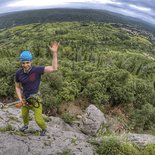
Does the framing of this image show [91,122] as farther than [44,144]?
Yes

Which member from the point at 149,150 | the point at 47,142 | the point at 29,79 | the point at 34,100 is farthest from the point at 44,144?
the point at 149,150

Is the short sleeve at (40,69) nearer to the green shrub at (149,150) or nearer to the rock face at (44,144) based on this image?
the rock face at (44,144)

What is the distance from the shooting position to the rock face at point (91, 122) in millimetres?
22203

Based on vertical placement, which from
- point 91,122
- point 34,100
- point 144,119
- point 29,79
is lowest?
point 144,119

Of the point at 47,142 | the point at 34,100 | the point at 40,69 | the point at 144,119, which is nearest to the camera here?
the point at 40,69

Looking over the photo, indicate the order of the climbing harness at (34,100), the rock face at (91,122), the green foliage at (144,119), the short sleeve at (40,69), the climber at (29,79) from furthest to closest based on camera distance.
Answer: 1. the green foliage at (144,119)
2. the rock face at (91,122)
3. the climbing harness at (34,100)
4. the short sleeve at (40,69)
5. the climber at (29,79)

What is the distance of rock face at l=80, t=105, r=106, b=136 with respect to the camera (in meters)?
22.2

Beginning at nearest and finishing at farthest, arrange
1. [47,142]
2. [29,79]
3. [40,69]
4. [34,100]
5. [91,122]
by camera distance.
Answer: [40,69] < [29,79] < [34,100] < [47,142] < [91,122]

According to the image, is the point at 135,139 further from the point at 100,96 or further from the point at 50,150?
the point at 100,96

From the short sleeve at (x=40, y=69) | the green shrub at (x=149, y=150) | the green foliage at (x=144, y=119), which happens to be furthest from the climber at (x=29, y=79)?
the green foliage at (x=144, y=119)

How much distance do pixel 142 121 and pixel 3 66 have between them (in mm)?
21914

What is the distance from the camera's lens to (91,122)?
883 inches

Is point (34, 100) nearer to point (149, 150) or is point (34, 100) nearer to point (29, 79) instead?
point (29, 79)

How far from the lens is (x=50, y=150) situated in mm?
9328
